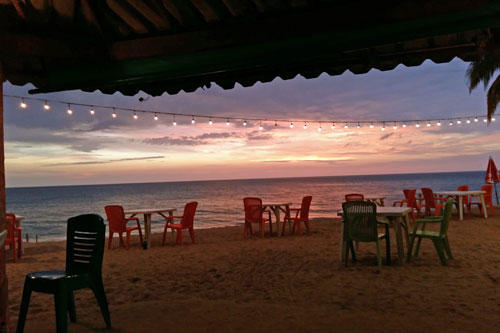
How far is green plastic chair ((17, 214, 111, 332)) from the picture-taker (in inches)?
97.7

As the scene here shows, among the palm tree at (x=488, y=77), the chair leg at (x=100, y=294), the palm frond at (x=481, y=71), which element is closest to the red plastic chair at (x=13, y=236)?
the chair leg at (x=100, y=294)

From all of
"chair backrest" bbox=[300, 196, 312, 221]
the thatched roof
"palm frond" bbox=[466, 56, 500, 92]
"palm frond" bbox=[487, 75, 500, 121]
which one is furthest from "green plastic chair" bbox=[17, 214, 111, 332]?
"palm frond" bbox=[487, 75, 500, 121]

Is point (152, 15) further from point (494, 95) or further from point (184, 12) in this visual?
point (494, 95)

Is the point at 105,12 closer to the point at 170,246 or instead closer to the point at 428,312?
the point at 428,312

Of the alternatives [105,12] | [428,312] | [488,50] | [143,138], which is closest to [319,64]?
[488,50]

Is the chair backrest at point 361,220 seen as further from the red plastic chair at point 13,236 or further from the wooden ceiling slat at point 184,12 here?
the red plastic chair at point 13,236

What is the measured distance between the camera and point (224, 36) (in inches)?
90.1

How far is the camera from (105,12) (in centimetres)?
239

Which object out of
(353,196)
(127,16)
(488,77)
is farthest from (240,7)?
(488,77)

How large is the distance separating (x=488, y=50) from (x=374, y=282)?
269 cm

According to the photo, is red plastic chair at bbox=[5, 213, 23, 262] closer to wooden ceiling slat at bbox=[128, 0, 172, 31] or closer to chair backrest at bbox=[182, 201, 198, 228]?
chair backrest at bbox=[182, 201, 198, 228]

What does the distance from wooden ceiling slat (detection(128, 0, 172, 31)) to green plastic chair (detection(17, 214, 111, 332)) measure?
4.91 ft

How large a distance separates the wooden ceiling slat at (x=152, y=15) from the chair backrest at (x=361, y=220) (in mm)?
3292

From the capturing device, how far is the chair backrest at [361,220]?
4676mm
